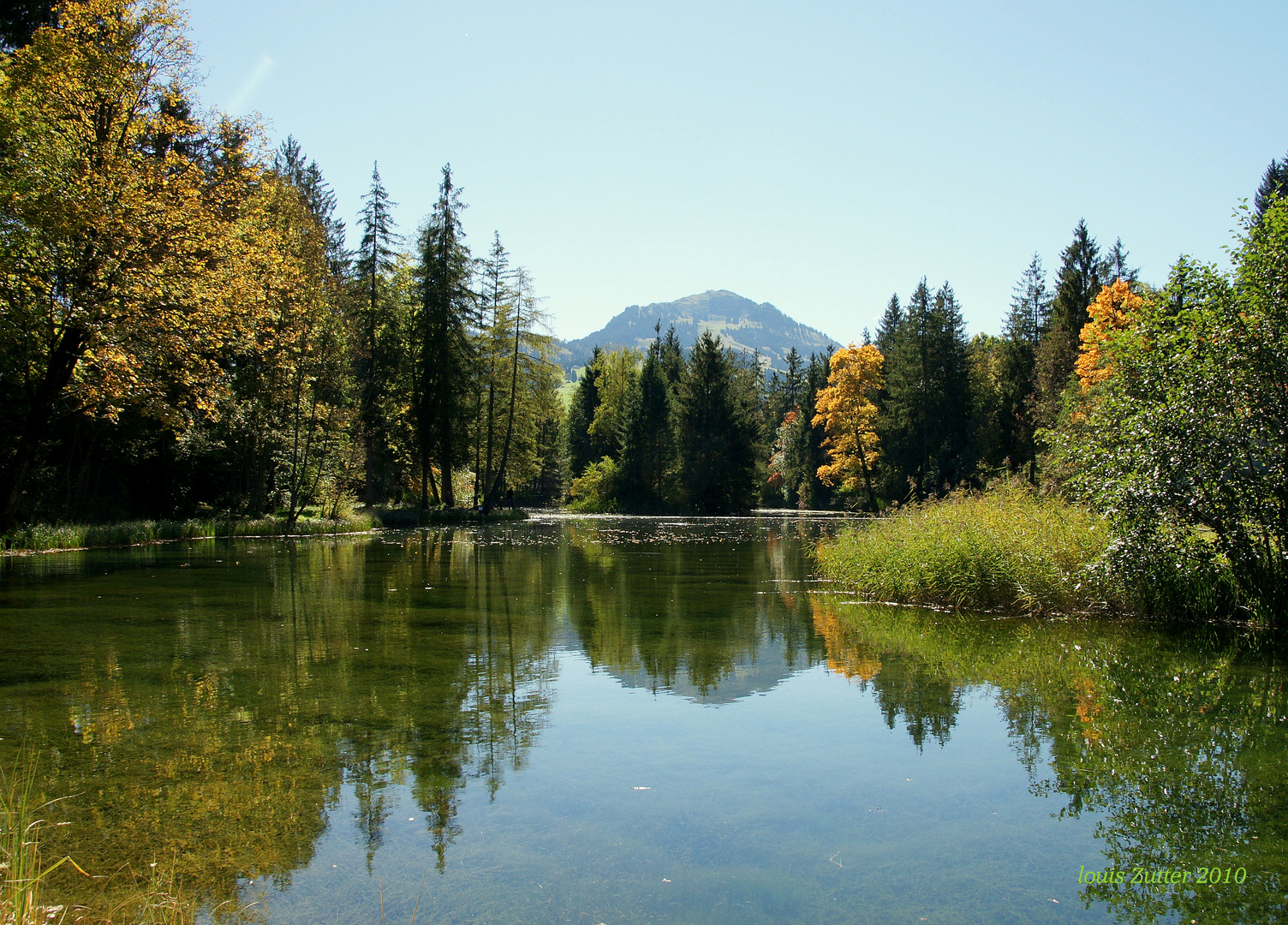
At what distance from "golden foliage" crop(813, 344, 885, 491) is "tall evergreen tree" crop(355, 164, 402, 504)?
2988 cm

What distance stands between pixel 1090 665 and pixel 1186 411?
144 inches

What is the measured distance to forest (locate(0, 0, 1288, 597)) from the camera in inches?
397

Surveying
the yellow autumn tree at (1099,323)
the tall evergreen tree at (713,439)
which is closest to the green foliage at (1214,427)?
the yellow autumn tree at (1099,323)

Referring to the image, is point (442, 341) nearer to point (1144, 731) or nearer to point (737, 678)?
point (737, 678)

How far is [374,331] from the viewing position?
3909cm

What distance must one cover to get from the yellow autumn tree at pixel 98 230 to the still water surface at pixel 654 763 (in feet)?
32.8

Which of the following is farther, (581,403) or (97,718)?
(581,403)

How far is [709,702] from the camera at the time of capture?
24.2 ft

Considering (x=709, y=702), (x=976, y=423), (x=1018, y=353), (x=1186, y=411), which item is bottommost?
(x=709, y=702)

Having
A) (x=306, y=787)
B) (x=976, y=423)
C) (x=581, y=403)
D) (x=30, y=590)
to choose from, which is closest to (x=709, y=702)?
(x=306, y=787)

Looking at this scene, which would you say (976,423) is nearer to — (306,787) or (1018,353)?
(1018,353)

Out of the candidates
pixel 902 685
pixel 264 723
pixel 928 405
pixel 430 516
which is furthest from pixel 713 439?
pixel 264 723

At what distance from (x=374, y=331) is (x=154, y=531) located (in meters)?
17.2

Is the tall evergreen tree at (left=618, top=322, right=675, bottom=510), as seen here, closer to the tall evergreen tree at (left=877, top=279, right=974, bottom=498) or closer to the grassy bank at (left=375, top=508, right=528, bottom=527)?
the tall evergreen tree at (left=877, top=279, right=974, bottom=498)
